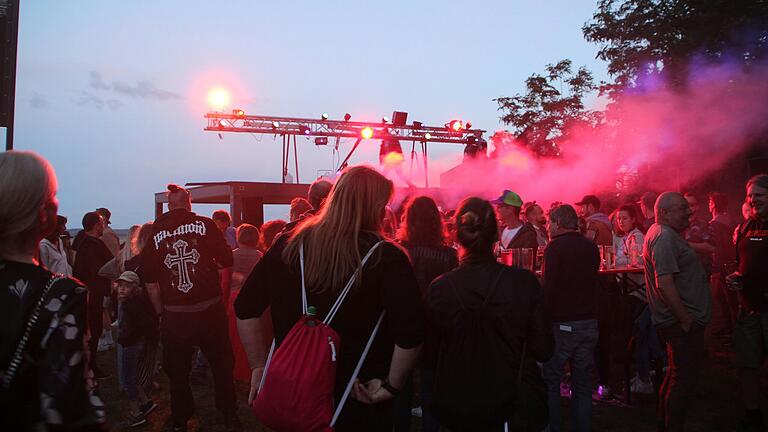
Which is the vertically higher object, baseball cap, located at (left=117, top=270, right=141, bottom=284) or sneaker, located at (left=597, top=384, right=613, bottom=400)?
baseball cap, located at (left=117, top=270, right=141, bottom=284)

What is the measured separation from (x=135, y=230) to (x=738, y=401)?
6.16 m

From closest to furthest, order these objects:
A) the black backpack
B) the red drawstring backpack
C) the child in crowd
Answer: the red drawstring backpack → the black backpack → the child in crowd

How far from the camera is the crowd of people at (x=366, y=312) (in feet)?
5.32

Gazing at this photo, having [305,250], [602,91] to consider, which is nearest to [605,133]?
[602,91]

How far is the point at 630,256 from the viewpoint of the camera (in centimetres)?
578

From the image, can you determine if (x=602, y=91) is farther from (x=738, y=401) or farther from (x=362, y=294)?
(x=362, y=294)

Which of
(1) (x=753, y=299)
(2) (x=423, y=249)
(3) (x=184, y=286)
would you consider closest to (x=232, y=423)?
(3) (x=184, y=286)

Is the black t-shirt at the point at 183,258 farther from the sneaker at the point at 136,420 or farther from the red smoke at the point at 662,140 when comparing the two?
the red smoke at the point at 662,140

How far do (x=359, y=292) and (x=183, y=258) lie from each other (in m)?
2.63

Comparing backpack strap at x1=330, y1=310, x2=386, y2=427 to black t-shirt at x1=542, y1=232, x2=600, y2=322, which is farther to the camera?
black t-shirt at x1=542, y1=232, x2=600, y2=322

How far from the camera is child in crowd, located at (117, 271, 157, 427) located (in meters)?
5.34

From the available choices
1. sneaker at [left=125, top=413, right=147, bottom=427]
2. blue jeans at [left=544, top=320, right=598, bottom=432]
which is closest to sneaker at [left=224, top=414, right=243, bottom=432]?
sneaker at [left=125, top=413, right=147, bottom=427]

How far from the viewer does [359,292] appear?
2363 mm

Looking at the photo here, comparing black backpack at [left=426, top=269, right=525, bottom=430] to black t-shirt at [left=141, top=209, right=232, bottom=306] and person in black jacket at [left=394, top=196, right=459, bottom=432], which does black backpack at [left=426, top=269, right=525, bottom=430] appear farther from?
black t-shirt at [left=141, top=209, right=232, bottom=306]
